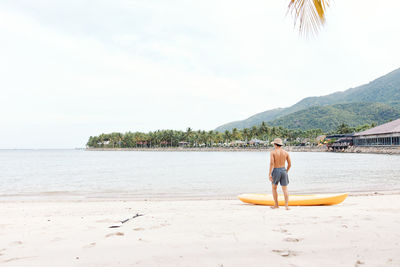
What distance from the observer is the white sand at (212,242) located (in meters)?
3.50

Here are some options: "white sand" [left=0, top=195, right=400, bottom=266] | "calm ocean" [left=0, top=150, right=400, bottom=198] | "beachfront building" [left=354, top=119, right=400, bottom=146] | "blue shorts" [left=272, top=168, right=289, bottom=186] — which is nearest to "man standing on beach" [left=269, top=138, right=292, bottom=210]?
"blue shorts" [left=272, top=168, right=289, bottom=186]

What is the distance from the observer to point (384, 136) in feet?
221

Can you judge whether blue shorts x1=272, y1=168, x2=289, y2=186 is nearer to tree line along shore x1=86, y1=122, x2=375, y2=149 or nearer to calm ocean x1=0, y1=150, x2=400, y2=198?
Result: calm ocean x1=0, y1=150, x2=400, y2=198

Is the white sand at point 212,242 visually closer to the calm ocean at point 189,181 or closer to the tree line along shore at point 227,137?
the calm ocean at point 189,181

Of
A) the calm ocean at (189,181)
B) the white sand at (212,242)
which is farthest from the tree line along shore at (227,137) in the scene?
the white sand at (212,242)

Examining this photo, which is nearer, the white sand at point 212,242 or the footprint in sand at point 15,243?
the white sand at point 212,242

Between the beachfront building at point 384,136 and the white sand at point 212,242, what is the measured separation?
68.6 meters

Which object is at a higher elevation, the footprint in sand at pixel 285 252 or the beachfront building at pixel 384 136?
the beachfront building at pixel 384 136

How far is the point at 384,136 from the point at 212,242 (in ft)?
252

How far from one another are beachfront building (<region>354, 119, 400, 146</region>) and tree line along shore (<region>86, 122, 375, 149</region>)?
1545 inches

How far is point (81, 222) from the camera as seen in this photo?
6.25 m

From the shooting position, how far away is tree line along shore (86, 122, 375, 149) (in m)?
134

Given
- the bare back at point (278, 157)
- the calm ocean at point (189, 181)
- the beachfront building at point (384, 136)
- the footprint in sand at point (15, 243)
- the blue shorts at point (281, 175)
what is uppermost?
the beachfront building at point (384, 136)

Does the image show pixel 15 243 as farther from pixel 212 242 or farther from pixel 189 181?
pixel 189 181
